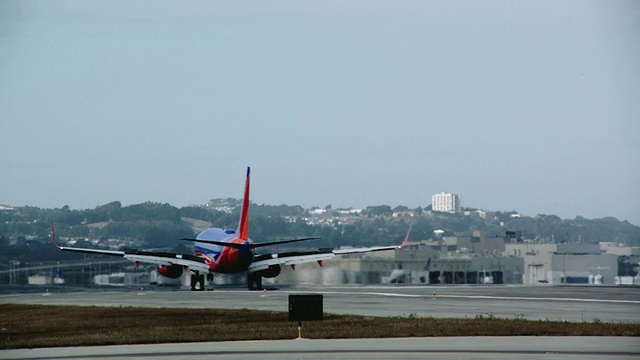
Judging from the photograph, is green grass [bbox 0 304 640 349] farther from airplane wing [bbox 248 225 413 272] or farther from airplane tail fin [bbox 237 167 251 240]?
airplane wing [bbox 248 225 413 272]

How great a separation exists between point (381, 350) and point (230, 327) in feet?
45.9

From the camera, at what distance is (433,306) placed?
206ft

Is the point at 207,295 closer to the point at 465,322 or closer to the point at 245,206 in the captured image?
the point at 245,206

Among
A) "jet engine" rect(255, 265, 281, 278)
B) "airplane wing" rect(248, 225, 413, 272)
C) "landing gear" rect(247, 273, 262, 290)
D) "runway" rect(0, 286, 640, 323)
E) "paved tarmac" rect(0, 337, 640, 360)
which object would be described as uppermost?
"airplane wing" rect(248, 225, 413, 272)

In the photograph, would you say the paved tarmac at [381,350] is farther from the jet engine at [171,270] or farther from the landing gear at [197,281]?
the landing gear at [197,281]

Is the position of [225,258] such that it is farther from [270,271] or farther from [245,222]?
[270,271]

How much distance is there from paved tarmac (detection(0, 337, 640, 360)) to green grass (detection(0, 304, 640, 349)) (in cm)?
234

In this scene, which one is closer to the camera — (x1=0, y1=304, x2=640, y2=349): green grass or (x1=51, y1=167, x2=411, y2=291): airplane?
(x1=0, y1=304, x2=640, y2=349): green grass

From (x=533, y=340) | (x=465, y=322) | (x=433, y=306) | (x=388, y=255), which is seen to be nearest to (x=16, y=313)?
(x=433, y=306)

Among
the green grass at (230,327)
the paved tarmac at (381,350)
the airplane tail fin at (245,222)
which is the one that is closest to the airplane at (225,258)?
the airplane tail fin at (245,222)

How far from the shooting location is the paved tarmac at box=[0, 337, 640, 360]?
32750 millimetres

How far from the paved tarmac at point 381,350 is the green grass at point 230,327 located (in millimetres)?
2338

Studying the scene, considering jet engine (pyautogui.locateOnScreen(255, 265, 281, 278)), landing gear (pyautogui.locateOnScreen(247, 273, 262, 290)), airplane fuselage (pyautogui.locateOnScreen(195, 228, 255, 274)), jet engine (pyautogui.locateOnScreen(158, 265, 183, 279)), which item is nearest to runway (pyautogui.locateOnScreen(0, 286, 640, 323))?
airplane fuselage (pyautogui.locateOnScreen(195, 228, 255, 274))

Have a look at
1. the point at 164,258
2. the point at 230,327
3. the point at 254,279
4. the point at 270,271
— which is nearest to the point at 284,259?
the point at 270,271
